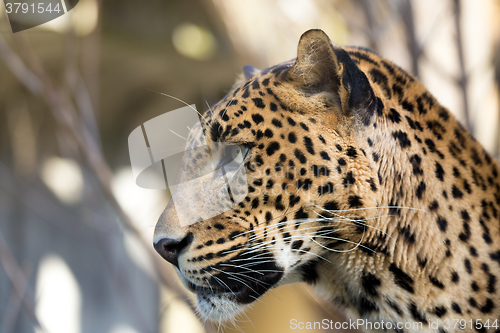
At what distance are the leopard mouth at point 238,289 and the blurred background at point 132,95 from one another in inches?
10.4

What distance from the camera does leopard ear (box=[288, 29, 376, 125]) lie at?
84cm

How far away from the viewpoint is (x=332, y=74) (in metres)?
0.90

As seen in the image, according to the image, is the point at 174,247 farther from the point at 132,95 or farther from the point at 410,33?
the point at 410,33

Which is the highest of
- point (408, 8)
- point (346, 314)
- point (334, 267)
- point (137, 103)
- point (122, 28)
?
point (408, 8)

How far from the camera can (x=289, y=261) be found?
3.13 feet

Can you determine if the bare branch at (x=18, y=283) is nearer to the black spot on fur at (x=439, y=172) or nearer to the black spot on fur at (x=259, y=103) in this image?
the black spot on fur at (x=259, y=103)

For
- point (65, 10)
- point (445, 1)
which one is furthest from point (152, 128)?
point (445, 1)

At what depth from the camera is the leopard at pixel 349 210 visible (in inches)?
35.4

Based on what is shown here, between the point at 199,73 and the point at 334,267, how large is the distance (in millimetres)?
1075

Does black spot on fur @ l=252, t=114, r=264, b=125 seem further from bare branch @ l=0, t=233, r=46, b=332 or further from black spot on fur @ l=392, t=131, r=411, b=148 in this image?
bare branch @ l=0, t=233, r=46, b=332

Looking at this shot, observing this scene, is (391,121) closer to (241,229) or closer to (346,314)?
(241,229)

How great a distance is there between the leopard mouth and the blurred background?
0.26 m

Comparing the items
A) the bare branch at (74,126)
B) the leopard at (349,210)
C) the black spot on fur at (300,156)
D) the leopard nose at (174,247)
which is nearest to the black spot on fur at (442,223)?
the leopard at (349,210)

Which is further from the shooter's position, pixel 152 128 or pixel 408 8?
pixel 408 8
